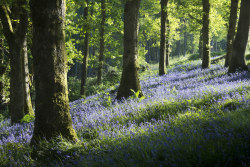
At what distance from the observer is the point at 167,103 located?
5.51 m

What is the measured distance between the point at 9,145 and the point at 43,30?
285cm

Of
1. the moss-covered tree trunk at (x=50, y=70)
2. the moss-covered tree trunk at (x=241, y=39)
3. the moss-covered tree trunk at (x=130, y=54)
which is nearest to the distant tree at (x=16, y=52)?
the moss-covered tree trunk at (x=130, y=54)


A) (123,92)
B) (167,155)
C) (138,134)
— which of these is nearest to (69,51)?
(123,92)

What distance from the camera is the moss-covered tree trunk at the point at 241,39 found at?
9.59 m

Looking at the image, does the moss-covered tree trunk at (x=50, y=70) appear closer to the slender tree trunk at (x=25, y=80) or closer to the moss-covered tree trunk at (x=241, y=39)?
the slender tree trunk at (x=25, y=80)

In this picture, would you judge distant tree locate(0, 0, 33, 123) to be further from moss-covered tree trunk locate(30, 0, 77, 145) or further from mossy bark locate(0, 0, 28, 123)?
Answer: moss-covered tree trunk locate(30, 0, 77, 145)

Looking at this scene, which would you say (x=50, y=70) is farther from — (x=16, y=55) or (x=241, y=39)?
(x=241, y=39)

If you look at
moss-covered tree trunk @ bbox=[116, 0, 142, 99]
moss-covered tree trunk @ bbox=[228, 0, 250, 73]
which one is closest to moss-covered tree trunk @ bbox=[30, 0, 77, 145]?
moss-covered tree trunk @ bbox=[116, 0, 142, 99]

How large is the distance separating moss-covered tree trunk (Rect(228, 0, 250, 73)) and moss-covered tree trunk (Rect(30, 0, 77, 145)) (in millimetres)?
8810

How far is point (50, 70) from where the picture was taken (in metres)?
3.87

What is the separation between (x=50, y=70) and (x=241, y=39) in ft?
31.3

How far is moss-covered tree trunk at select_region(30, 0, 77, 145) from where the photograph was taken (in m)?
3.81

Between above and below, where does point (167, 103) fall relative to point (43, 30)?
below

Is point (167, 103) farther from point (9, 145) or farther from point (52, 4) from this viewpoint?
point (9, 145)
